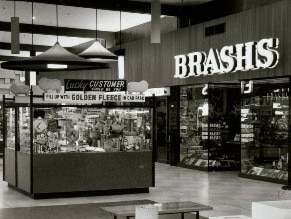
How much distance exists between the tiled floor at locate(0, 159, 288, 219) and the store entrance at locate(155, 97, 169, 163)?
333 cm

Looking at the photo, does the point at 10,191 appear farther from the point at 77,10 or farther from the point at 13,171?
the point at 77,10

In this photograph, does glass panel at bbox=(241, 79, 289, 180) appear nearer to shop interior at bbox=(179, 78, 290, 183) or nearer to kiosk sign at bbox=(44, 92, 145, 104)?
shop interior at bbox=(179, 78, 290, 183)

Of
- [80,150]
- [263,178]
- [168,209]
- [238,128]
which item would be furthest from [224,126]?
[168,209]

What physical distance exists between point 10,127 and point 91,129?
2.18 m

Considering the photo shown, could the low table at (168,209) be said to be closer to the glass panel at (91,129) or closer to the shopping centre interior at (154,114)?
the shopping centre interior at (154,114)

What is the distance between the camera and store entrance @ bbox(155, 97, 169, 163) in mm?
16594

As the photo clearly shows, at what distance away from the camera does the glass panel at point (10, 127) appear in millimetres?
10994

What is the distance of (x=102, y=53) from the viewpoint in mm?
11219

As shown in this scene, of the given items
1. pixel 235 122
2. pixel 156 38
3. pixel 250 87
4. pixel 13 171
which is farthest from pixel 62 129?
pixel 235 122

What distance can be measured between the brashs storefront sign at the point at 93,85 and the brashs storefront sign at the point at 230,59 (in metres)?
3.30

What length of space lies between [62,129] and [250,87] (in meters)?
5.01

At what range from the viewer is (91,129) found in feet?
33.4

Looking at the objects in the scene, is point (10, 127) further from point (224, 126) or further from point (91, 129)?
point (224, 126)

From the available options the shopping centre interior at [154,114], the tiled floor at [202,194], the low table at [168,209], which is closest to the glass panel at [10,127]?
the shopping centre interior at [154,114]
